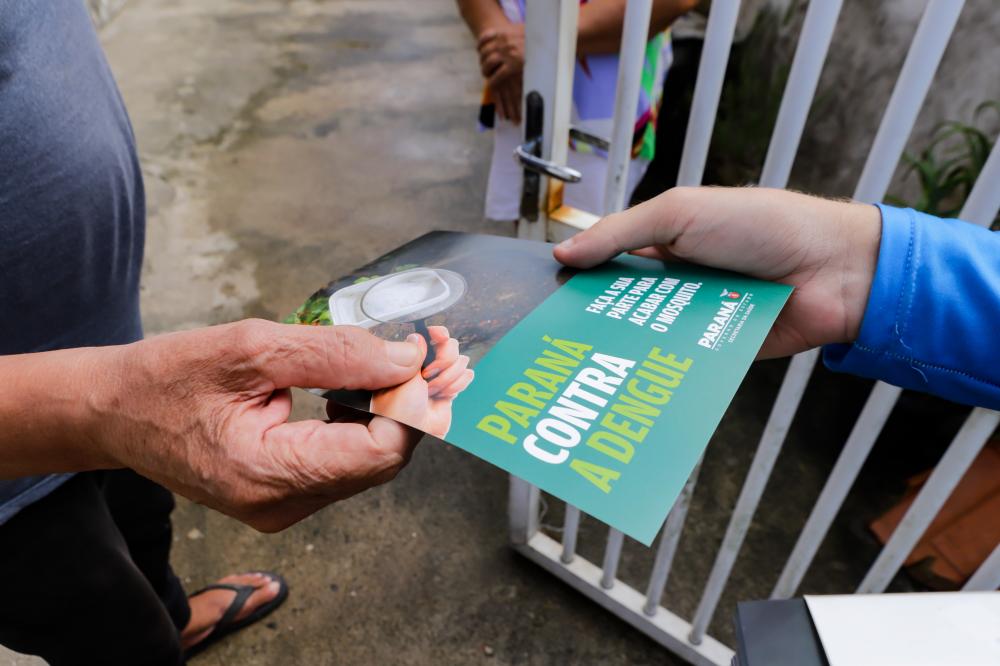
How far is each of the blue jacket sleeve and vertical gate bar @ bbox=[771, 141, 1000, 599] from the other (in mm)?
71

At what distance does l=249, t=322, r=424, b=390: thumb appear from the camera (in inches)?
20.3

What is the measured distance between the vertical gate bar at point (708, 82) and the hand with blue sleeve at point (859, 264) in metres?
0.15

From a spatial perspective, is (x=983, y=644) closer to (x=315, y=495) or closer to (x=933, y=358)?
(x=933, y=358)

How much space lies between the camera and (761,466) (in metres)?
1.04

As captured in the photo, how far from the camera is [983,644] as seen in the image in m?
0.41

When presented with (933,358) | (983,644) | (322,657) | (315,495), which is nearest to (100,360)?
(315,495)

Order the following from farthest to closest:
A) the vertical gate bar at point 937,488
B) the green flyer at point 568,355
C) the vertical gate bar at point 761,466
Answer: the vertical gate bar at point 761,466 → the vertical gate bar at point 937,488 → the green flyer at point 568,355

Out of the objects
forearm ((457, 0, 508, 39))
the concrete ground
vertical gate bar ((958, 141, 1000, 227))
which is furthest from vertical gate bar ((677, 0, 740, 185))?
the concrete ground

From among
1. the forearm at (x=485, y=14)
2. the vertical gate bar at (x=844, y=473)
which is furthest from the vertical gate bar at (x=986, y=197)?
the forearm at (x=485, y=14)

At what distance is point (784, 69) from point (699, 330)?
169cm

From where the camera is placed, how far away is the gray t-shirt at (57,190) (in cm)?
64

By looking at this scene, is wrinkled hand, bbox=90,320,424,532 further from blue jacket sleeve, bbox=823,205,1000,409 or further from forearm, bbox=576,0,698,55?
forearm, bbox=576,0,698,55

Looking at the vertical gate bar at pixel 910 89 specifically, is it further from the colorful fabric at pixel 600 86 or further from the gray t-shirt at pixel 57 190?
the gray t-shirt at pixel 57 190

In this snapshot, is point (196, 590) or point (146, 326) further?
point (146, 326)
